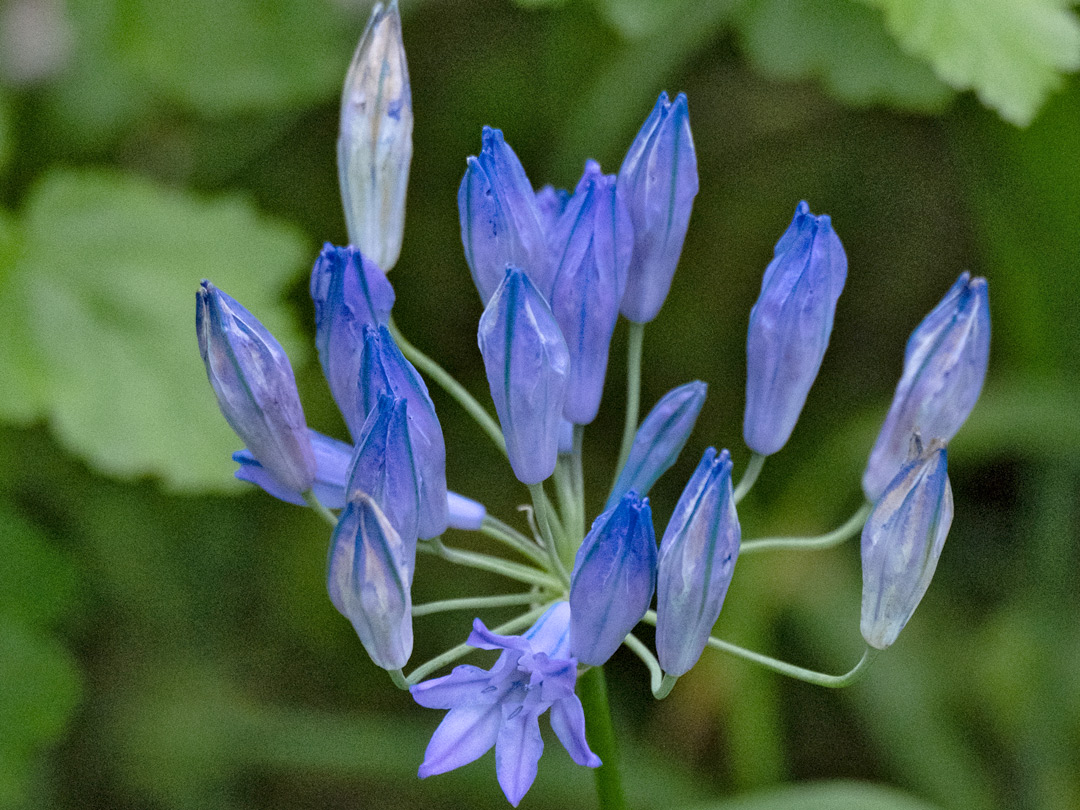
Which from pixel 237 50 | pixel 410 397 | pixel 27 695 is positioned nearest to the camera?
pixel 410 397

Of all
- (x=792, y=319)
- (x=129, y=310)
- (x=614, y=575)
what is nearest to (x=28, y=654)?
(x=129, y=310)

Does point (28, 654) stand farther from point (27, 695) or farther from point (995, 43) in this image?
point (995, 43)

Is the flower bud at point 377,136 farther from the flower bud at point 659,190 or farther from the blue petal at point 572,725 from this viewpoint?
the blue petal at point 572,725

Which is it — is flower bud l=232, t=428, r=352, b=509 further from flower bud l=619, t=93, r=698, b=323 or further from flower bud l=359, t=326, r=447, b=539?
flower bud l=619, t=93, r=698, b=323

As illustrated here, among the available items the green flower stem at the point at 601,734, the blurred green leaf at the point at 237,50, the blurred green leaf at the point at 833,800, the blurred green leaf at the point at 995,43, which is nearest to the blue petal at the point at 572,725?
the green flower stem at the point at 601,734

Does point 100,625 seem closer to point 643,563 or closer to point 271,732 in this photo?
point 271,732
